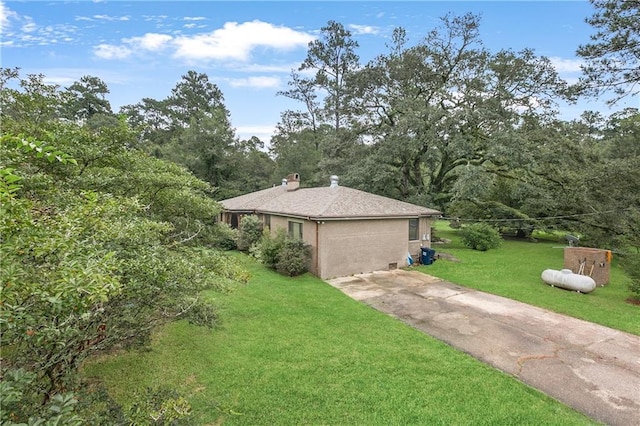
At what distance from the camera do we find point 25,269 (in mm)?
2186

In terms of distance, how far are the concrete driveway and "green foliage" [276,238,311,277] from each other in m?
2.36

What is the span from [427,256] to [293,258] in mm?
6356

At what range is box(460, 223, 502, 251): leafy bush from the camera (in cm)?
1922

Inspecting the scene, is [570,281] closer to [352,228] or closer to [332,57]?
[352,228]

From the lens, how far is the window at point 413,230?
15789 millimetres

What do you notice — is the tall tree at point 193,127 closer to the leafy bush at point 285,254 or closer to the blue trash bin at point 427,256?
the leafy bush at point 285,254

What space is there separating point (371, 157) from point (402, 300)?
1183 cm

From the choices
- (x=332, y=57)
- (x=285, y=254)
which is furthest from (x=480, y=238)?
(x=332, y=57)

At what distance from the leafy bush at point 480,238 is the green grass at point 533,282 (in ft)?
1.42

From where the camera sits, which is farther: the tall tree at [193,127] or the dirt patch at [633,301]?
the tall tree at [193,127]

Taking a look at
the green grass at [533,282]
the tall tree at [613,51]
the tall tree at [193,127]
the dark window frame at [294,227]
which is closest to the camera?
the green grass at [533,282]

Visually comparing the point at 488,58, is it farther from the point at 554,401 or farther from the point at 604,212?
the point at 554,401

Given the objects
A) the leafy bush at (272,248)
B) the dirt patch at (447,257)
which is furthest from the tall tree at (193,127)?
the dirt patch at (447,257)

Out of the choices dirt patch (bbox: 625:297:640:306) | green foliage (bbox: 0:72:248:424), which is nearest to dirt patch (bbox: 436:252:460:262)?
dirt patch (bbox: 625:297:640:306)
